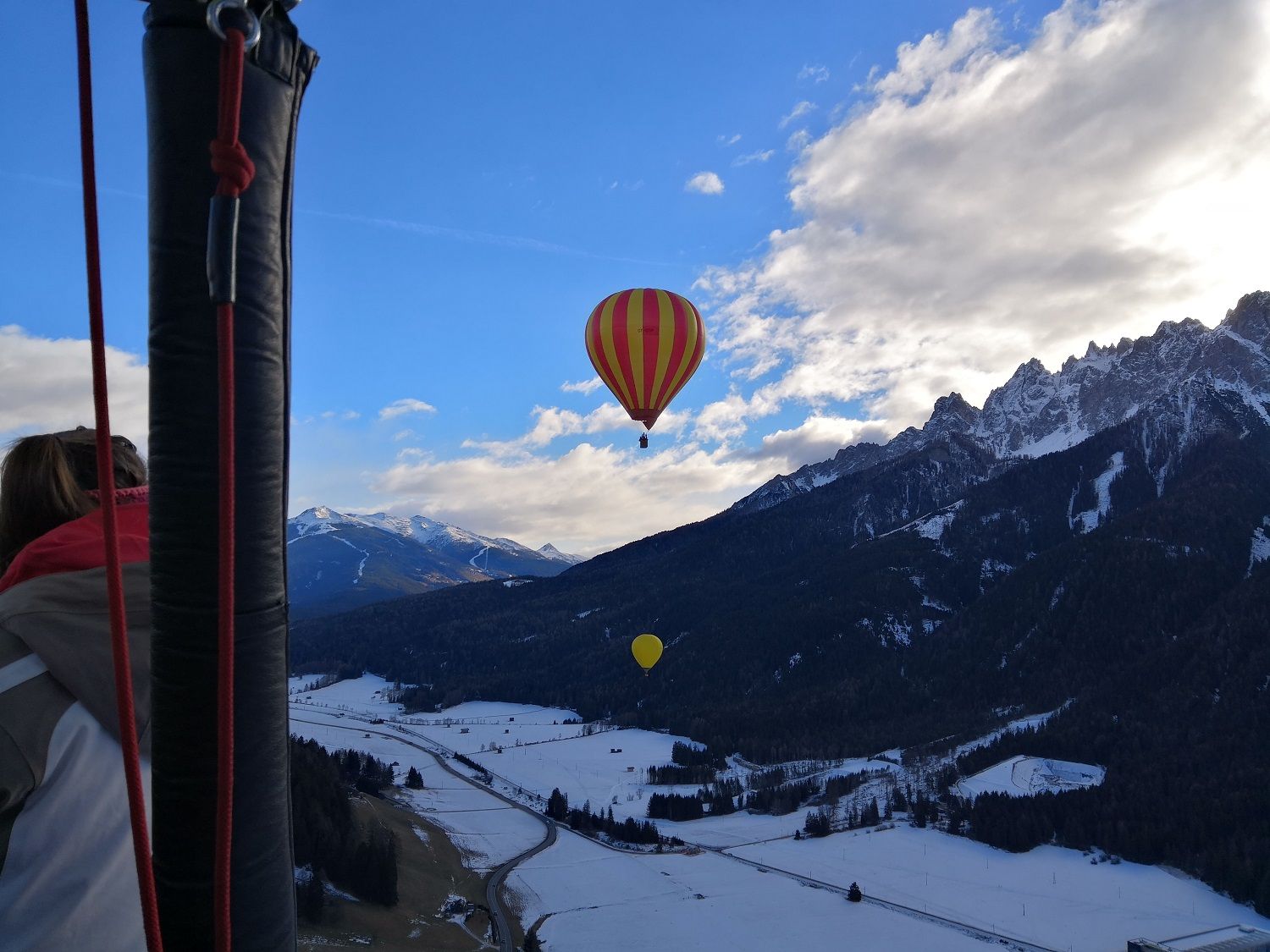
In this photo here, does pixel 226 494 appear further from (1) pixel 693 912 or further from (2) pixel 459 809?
(2) pixel 459 809

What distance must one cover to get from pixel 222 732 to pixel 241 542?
2.08 feet

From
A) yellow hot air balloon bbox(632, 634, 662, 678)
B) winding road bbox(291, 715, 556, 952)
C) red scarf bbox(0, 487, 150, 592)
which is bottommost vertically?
winding road bbox(291, 715, 556, 952)

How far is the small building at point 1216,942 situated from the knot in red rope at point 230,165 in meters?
80.6

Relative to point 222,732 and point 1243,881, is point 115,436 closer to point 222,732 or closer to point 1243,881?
point 222,732

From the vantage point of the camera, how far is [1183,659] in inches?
6762

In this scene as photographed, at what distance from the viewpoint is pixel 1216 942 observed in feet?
225

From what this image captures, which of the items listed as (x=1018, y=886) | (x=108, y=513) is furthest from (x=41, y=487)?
(x=1018, y=886)

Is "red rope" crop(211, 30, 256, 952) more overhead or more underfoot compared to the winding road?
more overhead

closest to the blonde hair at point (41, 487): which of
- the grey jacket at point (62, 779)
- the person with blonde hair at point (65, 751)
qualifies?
the person with blonde hair at point (65, 751)

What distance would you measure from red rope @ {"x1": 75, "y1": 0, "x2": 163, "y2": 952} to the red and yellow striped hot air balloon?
39761mm

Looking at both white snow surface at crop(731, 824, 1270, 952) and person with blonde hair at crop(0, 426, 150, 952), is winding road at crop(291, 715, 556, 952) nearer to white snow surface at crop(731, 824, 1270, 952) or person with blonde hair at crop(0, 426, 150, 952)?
white snow surface at crop(731, 824, 1270, 952)

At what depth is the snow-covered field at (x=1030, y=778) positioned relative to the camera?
12132 centimetres

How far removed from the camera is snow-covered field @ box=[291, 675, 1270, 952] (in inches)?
2746

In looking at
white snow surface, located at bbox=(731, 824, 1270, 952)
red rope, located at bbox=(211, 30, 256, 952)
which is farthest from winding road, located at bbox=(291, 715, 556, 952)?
red rope, located at bbox=(211, 30, 256, 952)
